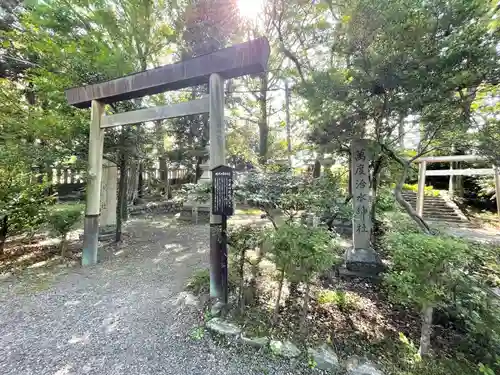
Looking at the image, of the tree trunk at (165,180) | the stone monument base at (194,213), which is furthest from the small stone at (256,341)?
the tree trunk at (165,180)

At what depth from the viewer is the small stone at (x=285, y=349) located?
215 centimetres

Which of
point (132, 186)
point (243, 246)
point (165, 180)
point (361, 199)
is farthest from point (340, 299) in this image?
point (165, 180)

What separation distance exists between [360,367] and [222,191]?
2.22m

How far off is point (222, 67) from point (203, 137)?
8.08 metres

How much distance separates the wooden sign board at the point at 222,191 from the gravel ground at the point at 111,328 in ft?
4.55

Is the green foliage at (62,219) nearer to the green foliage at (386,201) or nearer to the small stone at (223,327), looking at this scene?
the small stone at (223,327)

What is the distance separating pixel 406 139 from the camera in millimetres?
4273

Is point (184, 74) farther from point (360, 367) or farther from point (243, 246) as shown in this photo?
Result: point (360, 367)

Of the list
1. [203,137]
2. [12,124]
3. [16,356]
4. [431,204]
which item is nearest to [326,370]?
[16,356]

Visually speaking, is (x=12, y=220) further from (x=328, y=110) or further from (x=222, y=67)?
(x=328, y=110)

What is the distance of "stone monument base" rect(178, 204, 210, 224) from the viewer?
27.9 feet

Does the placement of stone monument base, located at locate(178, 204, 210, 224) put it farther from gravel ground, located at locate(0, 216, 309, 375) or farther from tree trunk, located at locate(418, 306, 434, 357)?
tree trunk, located at locate(418, 306, 434, 357)

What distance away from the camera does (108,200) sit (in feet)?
20.0

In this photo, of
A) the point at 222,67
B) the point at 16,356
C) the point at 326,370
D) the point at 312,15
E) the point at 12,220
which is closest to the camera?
the point at 326,370
